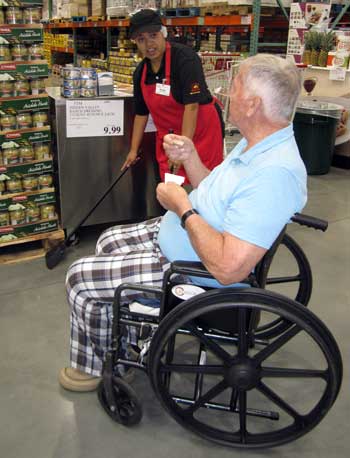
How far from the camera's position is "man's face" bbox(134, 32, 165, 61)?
2.48 metres

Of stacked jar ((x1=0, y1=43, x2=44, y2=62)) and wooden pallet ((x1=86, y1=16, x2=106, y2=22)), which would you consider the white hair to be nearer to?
stacked jar ((x1=0, y1=43, x2=44, y2=62))

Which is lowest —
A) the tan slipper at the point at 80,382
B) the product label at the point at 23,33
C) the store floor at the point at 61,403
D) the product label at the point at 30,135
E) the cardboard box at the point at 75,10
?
the store floor at the point at 61,403

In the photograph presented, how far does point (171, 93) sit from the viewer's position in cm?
261

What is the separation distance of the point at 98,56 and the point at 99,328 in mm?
7168

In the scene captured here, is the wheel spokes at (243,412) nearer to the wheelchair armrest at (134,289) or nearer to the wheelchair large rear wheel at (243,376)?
the wheelchair large rear wheel at (243,376)

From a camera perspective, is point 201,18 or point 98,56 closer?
point 201,18

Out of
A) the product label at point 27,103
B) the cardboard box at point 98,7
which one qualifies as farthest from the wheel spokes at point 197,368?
the cardboard box at point 98,7

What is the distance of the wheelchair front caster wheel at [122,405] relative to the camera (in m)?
1.66

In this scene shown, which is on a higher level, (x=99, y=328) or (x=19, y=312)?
(x=99, y=328)

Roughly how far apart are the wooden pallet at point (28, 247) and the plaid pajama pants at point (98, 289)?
1.32m

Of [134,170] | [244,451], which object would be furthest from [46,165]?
[244,451]

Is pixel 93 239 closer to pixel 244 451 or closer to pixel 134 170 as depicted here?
pixel 134 170

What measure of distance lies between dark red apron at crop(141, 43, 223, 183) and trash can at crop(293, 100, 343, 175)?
224cm

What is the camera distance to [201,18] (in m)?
4.99
